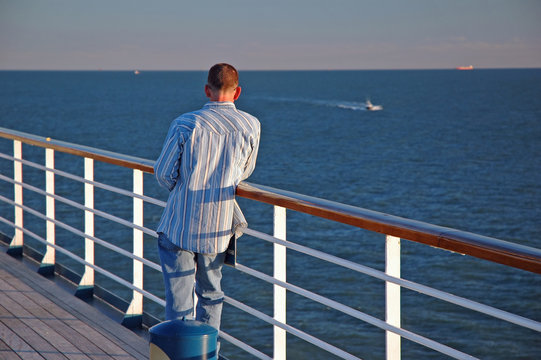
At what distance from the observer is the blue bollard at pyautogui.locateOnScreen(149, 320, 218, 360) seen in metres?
1.98

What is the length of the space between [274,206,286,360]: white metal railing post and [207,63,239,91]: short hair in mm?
484

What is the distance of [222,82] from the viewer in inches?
98.9

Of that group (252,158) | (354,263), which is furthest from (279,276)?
(354,263)

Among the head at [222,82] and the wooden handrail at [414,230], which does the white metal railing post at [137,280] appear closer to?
the wooden handrail at [414,230]

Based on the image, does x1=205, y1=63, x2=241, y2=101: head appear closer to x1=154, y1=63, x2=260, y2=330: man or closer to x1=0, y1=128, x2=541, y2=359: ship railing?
x1=154, y1=63, x2=260, y2=330: man

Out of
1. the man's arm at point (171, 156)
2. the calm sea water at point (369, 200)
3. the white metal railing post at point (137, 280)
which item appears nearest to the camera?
the man's arm at point (171, 156)

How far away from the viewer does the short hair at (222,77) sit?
250cm

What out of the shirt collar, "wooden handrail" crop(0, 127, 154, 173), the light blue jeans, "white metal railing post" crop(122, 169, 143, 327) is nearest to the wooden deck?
"white metal railing post" crop(122, 169, 143, 327)

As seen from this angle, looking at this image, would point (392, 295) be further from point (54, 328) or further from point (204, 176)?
point (54, 328)

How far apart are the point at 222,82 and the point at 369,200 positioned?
93.3 ft

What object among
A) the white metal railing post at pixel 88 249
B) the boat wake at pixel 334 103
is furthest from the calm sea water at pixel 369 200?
the boat wake at pixel 334 103

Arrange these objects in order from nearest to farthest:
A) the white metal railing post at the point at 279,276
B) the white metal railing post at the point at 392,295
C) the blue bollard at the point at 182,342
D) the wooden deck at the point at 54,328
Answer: the blue bollard at the point at 182,342
the white metal railing post at the point at 392,295
the white metal railing post at the point at 279,276
the wooden deck at the point at 54,328

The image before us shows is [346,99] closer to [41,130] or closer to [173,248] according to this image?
[41,130]

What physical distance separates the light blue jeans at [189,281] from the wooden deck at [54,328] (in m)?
0.48
